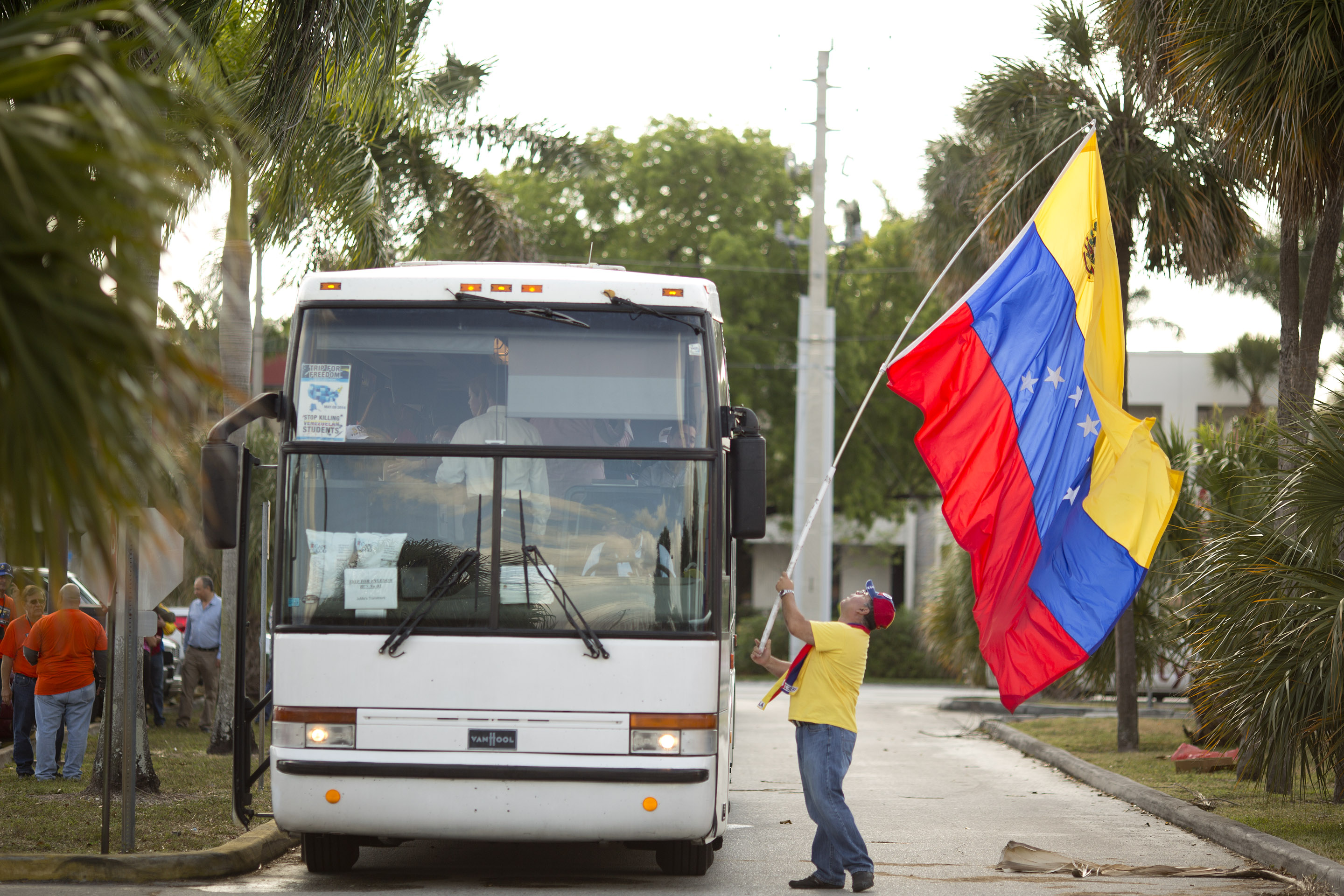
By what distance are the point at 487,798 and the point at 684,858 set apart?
1524 mm

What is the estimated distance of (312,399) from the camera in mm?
8047

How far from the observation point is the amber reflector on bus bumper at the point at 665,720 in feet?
25.5

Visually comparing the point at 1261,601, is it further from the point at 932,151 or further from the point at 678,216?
the point at 678,216

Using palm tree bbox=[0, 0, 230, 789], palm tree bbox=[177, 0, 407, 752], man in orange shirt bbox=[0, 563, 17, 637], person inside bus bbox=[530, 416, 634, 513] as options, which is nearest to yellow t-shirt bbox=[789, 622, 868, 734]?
person inside bus bbox=[530, 416, 634, 513]

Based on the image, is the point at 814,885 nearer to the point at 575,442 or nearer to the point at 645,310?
the point at 575,442

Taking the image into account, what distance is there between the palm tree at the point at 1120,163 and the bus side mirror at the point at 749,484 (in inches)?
364

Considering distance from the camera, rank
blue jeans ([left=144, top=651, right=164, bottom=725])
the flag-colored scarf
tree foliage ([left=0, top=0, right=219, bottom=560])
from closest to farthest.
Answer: tree foliage ([left=0, top=0, right=219, bottom=560])
the flag-colored scarf
blue jeans ([left=144, top=651, right=164, bottom=725])

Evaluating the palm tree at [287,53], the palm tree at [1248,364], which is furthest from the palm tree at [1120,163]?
the palm tree at [1248,364]

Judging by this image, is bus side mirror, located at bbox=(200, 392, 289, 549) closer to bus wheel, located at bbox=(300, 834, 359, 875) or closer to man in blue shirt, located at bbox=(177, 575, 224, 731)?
bus wheel, located at bbox=(300, 834, 359, 875)

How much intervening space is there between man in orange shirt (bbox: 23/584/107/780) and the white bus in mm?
5028

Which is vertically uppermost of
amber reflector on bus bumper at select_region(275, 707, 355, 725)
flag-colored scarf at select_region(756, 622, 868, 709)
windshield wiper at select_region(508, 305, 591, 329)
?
windshield wiper at select_region(508, 305, 591, 329)

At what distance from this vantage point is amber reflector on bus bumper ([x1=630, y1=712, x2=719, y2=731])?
776 cm

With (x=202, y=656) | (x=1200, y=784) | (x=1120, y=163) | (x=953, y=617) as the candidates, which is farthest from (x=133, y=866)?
(x=953, y=617)

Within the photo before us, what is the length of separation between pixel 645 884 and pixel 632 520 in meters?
2.29
